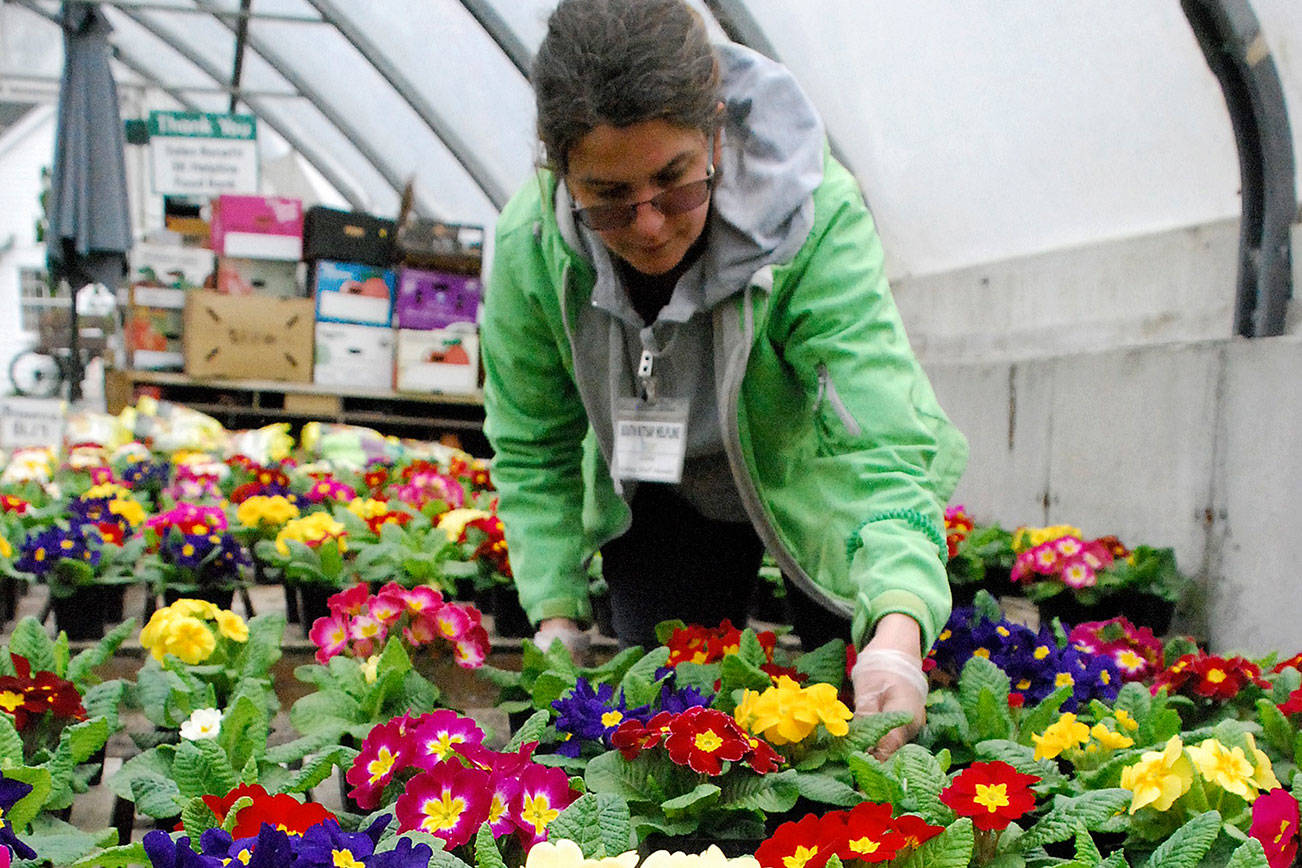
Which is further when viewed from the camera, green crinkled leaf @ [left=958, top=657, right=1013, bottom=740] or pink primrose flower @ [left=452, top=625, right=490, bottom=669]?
pink primrose flower @ [left=452, top=625, right=490, bottom=669]

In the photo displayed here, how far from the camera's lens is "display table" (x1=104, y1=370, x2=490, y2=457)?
6.00 metres

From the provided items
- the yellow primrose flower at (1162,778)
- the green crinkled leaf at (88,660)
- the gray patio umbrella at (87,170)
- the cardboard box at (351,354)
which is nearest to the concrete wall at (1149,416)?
the yellow primrose flower at (1162,778)

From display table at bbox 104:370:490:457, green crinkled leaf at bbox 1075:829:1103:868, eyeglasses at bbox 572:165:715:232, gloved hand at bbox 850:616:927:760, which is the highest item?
eyeglasses at bbox 572:165:715:232

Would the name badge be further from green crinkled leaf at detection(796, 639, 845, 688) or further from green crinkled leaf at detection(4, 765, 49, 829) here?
green crinkled leaf at detection(4, 765, 49, 829)

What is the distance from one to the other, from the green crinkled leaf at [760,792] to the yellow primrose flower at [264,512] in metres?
1.98

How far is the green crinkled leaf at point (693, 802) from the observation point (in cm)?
133

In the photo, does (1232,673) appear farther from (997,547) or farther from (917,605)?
(997,547)

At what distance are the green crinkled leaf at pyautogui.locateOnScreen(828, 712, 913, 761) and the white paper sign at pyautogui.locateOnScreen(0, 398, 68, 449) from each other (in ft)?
13.9

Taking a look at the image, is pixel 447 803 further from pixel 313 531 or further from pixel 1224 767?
pixel 313 531

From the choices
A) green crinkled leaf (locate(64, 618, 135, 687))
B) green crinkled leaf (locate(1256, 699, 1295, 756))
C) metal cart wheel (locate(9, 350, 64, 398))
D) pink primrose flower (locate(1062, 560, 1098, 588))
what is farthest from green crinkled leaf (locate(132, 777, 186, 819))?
metal cart wheel (locate(9, 350, 64, 398))

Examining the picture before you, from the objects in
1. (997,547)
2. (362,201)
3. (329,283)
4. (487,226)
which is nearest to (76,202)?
(329,283)

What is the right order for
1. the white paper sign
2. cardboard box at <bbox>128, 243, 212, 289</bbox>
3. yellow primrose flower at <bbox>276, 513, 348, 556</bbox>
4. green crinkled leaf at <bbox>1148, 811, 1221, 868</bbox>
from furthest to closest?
cardboard box at <bbox>128, 243, 212, 289</bbox> < the white paper sign < yellow primrose flower at <bbox>276, 513, 348, 556</bbox> < green crinkled leaf at <bbox>1148, 811, 1221, 868</bbox>

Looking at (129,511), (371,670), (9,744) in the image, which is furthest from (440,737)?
(129,511)

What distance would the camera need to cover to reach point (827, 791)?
138 centimetres
